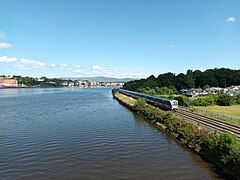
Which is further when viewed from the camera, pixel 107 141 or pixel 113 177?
pixel 107 141

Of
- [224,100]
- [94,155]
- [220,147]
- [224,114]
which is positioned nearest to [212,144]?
[220,147]

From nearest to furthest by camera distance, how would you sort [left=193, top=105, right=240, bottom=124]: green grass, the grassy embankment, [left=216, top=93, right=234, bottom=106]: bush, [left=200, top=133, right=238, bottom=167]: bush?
the grassy embankment → [left=200, top=133, right=238, bottom=167]: bush → [left=193, top=105, right=240, bottom=124]: green grass → [left=216, top=93, right=234, bottom=106]: bush

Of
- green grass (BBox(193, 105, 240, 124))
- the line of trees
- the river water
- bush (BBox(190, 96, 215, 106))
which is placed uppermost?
the line of trees

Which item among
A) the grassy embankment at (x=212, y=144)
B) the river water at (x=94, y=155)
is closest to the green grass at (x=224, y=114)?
the grassy embankment at (x=212, y=144)

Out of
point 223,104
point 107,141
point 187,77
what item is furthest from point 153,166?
point 187,77

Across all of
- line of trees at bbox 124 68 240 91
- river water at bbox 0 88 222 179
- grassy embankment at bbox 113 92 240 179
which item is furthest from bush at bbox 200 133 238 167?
line of trees at bbox 124 68 240 91

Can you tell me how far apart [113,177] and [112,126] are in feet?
92.0

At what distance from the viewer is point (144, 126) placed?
56656 millimetres

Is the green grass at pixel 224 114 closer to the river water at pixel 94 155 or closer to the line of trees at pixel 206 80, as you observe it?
the river water at pixel 94 155

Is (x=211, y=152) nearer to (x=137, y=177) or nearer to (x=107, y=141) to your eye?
(x=137, y=177)

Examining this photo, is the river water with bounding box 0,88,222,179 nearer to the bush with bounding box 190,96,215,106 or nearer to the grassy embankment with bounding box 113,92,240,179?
the grassy embankment with bounding box 113,92,240,179

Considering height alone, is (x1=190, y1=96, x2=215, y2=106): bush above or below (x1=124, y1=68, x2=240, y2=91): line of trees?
below

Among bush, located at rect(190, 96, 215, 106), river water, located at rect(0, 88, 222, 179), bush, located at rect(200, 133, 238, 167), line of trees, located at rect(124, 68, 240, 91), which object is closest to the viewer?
bush, located at rect(200, 133, 238, 167)

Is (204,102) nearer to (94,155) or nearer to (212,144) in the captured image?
(94,155)
